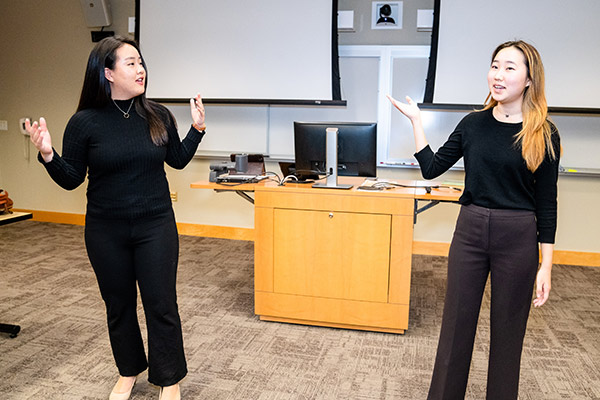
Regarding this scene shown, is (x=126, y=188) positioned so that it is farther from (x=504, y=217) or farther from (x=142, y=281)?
(x=504, y=217)

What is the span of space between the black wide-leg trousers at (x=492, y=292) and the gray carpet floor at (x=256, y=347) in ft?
1.70

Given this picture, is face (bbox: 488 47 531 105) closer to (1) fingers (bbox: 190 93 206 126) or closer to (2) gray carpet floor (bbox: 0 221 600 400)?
(1) fingers (bbox: 190 93 206 126)

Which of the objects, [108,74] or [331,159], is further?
[331,159]

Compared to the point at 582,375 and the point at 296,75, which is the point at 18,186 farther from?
the point at 582,375

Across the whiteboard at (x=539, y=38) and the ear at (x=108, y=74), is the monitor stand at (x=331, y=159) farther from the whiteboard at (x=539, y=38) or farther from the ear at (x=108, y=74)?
the whiteboard at (x=539, y=38)

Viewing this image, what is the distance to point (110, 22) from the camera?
5.29 meters

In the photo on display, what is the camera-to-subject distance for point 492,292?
1.80 metres

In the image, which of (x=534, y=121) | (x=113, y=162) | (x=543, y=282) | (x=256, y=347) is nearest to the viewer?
(x=534, y=121)

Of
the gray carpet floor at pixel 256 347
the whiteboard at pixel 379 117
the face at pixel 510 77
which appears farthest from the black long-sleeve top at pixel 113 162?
the whiteboard at pixel 379 117

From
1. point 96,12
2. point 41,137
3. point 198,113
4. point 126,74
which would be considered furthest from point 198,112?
point 96,12

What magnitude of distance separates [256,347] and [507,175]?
5.57ft

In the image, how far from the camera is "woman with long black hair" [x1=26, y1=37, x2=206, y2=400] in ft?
6.21

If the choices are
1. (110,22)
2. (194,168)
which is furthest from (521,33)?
(110,22)

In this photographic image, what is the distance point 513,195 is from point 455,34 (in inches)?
117
